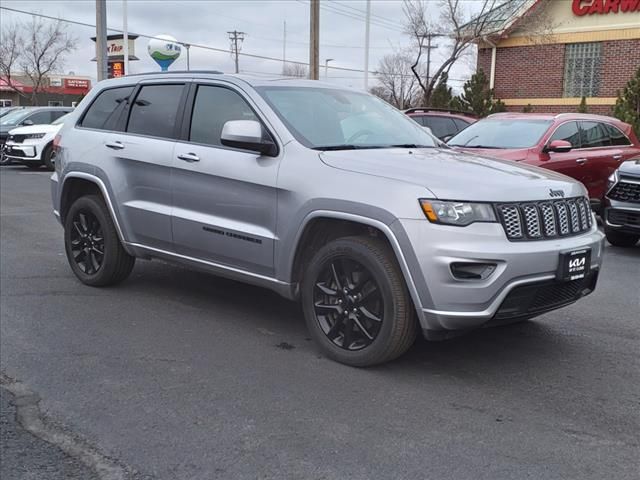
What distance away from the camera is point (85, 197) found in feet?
20.8

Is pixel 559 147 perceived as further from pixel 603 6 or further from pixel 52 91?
→ pixel 52 91

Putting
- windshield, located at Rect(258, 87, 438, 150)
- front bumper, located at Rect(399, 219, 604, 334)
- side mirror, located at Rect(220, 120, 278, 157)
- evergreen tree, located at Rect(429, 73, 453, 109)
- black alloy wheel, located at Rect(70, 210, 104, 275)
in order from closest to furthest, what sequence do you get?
front bumper, located at Rect(399, 219, 604, 334)
side mirror, located at Rect(220, 120, 278, 157)
windshield, located at Rect(258, 87, 438, 150)
black alloy wheel, located at Rect(70, 210, 104, 275)
evergreen tree, located at Rect(429, 73, 453, 109)

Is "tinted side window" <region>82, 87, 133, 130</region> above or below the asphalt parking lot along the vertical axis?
above

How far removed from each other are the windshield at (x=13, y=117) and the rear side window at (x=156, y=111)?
17573 millimetres

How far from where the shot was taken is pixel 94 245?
20.9ft

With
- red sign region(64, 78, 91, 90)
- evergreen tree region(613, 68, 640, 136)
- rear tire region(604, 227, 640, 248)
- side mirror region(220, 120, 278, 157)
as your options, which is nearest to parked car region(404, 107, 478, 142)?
rear tire region(604, 227, 640, 248)

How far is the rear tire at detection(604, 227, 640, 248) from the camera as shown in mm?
8914

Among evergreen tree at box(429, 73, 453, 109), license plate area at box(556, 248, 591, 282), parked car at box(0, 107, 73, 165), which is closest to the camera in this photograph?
license plate area at box(556, 248, 591, 282)

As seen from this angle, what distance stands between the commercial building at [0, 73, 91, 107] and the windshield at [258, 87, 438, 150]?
63003 mm

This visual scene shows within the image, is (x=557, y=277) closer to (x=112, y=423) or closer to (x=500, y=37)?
(x=112, y=423)

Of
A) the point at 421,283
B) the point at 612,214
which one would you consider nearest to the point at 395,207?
the point at 421,283

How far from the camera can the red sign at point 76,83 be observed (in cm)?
7219

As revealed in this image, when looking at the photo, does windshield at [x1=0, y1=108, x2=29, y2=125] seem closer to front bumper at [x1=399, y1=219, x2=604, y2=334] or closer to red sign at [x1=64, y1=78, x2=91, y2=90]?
front bumper at [x1=399, y1=219, x2=604, y2=334]

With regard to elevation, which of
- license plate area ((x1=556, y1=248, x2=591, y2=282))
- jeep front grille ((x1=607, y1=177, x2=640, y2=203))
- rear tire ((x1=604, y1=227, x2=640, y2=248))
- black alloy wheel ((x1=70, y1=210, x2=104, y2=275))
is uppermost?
jeep front grille ((x1=607, y1=177, x2=640, y2=203))
